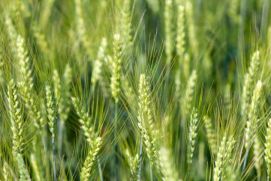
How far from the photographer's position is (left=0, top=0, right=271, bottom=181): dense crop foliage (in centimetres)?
130

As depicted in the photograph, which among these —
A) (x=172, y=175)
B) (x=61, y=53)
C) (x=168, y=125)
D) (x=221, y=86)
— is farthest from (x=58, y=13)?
(x=172, y=175)

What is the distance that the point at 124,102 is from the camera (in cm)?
149

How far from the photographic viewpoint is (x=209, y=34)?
2.06 metres

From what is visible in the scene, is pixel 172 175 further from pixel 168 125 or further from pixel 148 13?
pixel 148 13

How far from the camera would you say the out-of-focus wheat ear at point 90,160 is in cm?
128

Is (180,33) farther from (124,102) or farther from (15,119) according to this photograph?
(15,119)

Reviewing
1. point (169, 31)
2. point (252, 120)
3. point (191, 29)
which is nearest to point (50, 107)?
point (252, 120)

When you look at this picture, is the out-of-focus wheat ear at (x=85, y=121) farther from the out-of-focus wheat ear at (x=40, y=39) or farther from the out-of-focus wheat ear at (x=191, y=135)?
the out-of-focus wheat ear at (x=40, y=39)

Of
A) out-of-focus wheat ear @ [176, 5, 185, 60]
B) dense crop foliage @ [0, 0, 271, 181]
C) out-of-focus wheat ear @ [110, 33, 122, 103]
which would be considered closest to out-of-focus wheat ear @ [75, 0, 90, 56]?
dense crop foliage @ [0, 0, 271, 181]

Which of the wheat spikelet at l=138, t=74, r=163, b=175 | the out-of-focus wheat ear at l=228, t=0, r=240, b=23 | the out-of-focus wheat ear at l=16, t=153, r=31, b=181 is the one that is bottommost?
the out-of-focus wheat ear at l=16, t=153, r=31, b=181

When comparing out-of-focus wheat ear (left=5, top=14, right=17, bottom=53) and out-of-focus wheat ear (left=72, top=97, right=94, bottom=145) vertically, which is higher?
out-of-focus wheat ear (left=5, top=14, right=17, bottom=53)

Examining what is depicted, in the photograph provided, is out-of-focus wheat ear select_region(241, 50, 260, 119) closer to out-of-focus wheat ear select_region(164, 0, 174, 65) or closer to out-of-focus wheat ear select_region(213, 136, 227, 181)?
out-of-focus wheat ear select_region(213, 136, 227, 181)

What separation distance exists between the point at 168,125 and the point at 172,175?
0.25m

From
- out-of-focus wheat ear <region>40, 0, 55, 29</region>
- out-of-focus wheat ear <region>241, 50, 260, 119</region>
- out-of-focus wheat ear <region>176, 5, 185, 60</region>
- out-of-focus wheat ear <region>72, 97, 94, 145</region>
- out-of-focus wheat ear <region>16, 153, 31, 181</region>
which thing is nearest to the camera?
out-of-focus wheat ear <region>16, 153, 31, 181</region>
